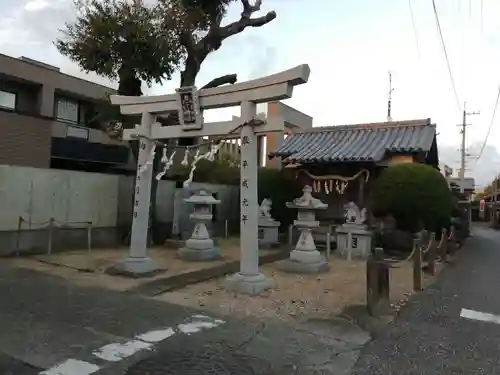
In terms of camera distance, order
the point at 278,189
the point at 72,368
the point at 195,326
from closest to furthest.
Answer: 1. the point at 72,368
2. the point at 195,326
3. the point at 278,189

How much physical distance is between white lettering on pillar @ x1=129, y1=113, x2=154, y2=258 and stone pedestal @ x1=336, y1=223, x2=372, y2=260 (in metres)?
6.20

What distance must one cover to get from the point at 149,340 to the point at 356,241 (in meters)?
9.04

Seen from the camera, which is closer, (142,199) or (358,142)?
(142,199)

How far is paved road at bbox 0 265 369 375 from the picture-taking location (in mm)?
4078

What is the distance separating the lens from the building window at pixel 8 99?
60.6 feet

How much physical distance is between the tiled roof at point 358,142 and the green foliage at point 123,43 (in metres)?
6.25

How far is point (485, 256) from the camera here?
49.1ft

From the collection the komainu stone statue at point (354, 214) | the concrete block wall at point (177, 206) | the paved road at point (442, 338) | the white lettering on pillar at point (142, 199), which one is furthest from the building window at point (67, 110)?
the paved road at point (442, 338)

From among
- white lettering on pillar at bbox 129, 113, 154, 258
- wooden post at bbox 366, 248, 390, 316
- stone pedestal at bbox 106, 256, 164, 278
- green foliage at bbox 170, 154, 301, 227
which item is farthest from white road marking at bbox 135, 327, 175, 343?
green foliage at bbox 170, 154, 301, 227

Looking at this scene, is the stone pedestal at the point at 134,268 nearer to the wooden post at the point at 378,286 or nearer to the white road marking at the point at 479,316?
the wooden post at the point at 378,286

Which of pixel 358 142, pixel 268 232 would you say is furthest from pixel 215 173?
pixel 358 142

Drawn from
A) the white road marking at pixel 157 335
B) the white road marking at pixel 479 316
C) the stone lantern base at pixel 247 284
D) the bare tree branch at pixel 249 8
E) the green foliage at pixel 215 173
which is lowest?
the white road marking at pixel 479 316

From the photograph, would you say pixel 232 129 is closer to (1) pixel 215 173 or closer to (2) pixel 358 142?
(2) pixel 358 142

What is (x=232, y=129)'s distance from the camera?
310 inches
